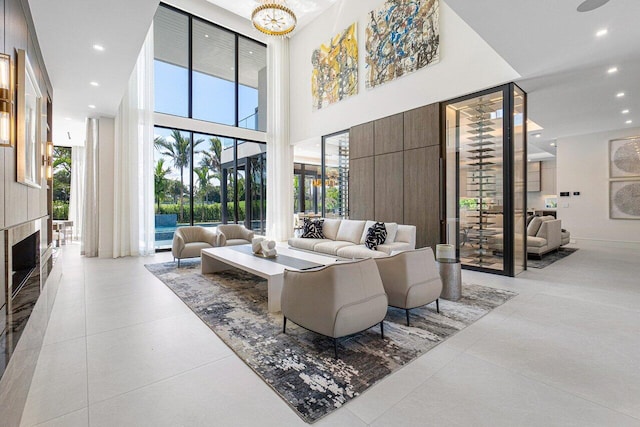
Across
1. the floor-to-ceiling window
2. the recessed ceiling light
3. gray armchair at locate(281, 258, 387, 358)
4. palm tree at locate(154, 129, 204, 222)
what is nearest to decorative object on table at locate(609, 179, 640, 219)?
the recessed ceiling light

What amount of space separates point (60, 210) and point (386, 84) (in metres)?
11.3

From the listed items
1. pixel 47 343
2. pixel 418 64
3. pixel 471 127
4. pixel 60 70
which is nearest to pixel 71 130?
pixel 60 70

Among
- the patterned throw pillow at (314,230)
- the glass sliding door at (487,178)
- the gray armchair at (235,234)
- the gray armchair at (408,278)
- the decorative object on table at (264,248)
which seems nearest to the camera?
the gray armchair at (408,278)

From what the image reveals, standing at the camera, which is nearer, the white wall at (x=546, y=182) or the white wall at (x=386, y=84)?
the white wall at (x=386, y=84)

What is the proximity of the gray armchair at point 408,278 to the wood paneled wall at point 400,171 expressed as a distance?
105 inches

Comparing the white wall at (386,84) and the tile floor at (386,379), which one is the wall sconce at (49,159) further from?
the white wall at (386,84)

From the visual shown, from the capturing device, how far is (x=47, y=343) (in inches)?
99.3

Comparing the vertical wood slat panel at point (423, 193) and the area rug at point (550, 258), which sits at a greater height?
the vertical wood slat panel at point (423, 193)

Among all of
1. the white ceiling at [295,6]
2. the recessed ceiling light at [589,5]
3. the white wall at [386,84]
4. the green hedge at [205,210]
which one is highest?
the white ceiling at [295,6]

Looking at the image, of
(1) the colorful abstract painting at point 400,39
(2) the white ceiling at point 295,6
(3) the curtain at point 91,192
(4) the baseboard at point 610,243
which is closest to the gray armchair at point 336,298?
(1) the colorful abstract painting at point 400,39

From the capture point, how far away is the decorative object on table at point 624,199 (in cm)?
755

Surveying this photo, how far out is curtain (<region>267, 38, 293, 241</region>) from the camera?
9.14 meters

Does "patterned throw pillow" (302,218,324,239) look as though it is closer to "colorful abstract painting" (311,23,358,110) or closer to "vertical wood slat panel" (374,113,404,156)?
"vertical wood slat panel" (374,113,404,156)

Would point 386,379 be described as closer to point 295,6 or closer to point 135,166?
point 135,166
